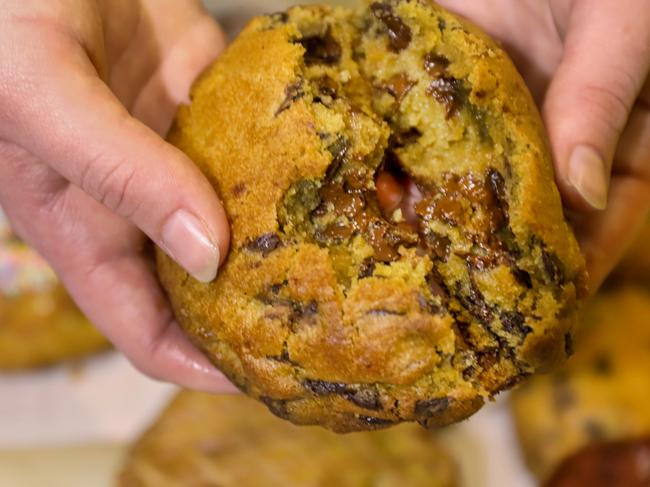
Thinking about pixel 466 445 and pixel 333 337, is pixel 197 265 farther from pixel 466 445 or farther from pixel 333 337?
pixel 466 445

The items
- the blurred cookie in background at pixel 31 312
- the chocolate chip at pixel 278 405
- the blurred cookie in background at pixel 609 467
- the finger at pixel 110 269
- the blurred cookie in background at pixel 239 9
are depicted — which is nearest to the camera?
the chocolate chip at pixel 278 405

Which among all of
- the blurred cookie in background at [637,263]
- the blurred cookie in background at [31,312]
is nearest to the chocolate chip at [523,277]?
the blurred cookie in background at [637,263]

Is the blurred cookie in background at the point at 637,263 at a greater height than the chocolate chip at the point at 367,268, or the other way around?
the chocolate chip at the point at 367,268

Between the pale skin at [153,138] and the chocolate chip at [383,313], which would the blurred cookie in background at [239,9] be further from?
the chocolate chip at [383,313]

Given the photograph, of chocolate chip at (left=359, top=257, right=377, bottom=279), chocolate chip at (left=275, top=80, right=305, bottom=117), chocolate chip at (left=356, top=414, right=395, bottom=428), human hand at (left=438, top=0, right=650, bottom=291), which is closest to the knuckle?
chocolate chip at (left=275, top=80, right=305, bottom=117)

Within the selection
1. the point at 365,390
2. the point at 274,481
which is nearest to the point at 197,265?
the point at 365,390

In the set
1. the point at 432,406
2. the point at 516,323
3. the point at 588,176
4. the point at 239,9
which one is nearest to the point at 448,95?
the point at 588,176

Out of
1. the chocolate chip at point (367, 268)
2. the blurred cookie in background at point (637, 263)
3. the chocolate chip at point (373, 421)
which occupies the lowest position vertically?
the blurred cookie in background at point (637, 263)
